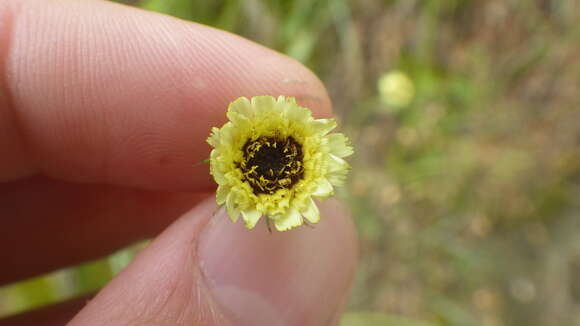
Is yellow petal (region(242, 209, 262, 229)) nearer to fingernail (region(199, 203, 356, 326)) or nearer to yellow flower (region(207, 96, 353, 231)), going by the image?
yellow flower (region(207, 96, 353, 231))

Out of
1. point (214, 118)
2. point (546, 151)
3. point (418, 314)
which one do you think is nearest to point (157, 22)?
point (214, 118)

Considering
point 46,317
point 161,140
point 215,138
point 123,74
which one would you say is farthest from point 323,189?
point 46,317

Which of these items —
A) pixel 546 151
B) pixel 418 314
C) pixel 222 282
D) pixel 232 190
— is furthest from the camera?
pixel 546 151

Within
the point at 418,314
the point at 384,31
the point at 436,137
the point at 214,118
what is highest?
the point at 384,31

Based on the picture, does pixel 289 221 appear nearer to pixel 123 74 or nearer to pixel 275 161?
pixel 275 161

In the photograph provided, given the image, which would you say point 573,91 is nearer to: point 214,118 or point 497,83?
point 497,83

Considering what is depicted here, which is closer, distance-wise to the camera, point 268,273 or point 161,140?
point 268,273
